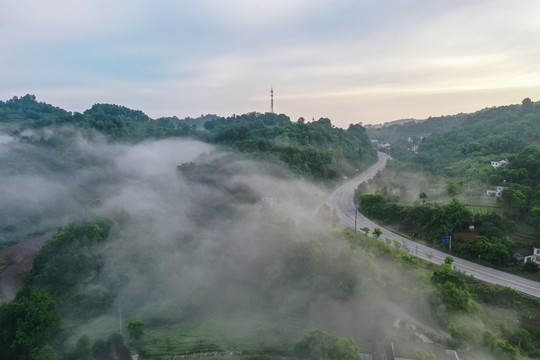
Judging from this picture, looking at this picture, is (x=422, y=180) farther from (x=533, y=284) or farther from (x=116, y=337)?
(x=116, y=337)

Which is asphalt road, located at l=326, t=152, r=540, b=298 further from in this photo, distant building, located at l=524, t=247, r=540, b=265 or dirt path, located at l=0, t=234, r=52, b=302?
dirt path, located at l=0, t=234, r=52, b=302

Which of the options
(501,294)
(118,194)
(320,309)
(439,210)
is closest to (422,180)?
(439,210)

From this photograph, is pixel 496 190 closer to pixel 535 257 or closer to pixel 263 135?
pixel 535 257

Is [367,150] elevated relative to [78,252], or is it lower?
elevated

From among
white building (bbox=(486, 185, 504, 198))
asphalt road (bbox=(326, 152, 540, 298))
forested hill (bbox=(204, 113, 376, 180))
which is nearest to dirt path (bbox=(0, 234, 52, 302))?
forested hill (bbox=(204, 113, 376, 180))

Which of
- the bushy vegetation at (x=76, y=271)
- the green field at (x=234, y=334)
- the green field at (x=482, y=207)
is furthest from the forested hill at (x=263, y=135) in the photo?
the green field at (x=234, y=334)
